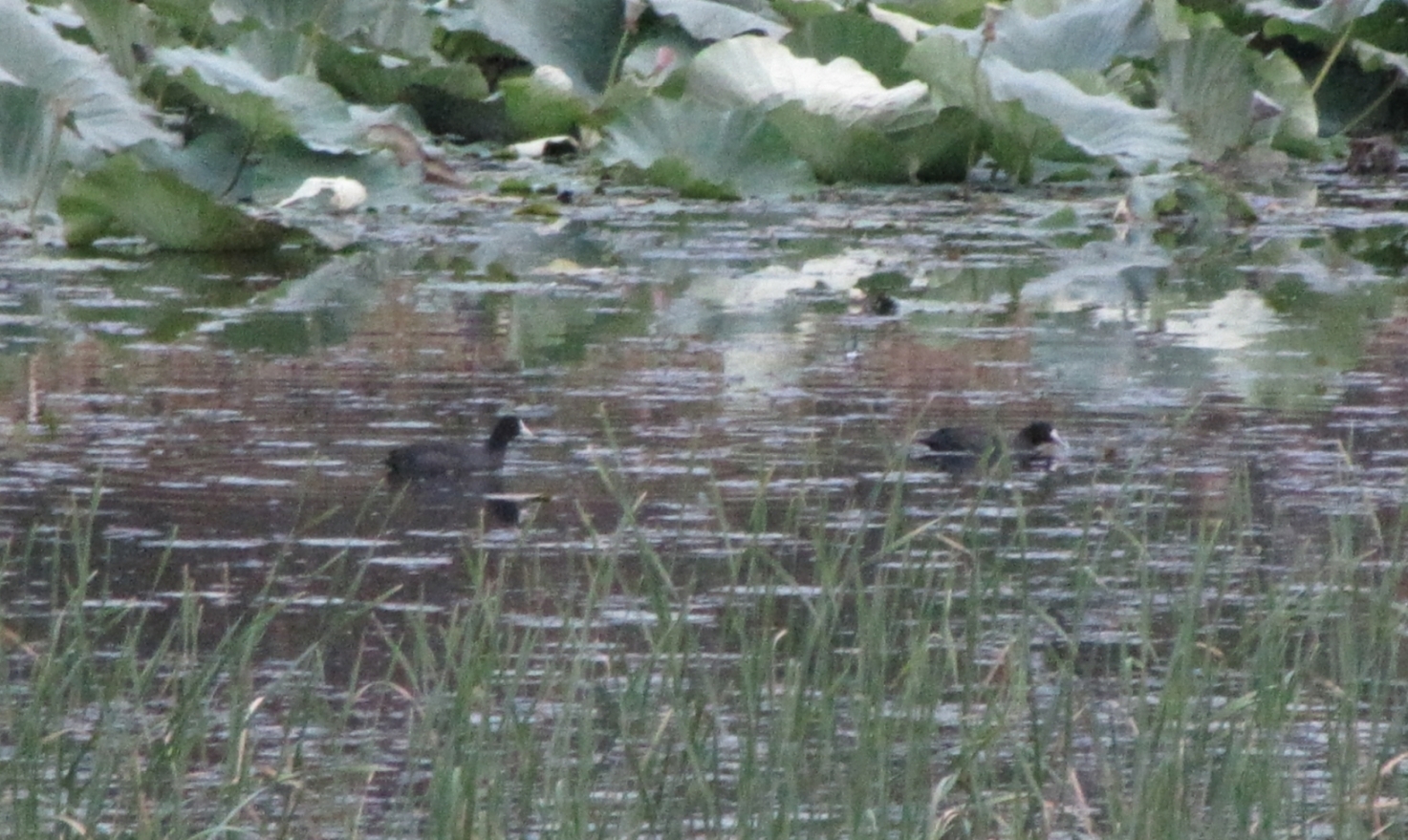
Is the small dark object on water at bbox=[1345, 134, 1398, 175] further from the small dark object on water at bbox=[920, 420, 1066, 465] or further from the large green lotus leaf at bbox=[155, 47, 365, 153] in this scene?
the small dark object on water at bbox=[920, 420, 1066, 465]

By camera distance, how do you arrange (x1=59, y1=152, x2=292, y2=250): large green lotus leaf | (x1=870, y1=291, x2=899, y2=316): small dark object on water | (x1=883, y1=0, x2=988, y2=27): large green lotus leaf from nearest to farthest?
(x1=870, y1=291, x2=899, y2=316): small dark object on water → (x1=59, y1=152, x2=292, y2=250): large green lotus leaf → (x1=883, y1=0, x2=988, y2=27): large green lotus leaf

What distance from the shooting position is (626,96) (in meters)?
13.5

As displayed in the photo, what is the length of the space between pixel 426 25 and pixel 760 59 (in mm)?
2385

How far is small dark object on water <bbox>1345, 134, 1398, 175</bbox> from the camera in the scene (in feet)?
48.0

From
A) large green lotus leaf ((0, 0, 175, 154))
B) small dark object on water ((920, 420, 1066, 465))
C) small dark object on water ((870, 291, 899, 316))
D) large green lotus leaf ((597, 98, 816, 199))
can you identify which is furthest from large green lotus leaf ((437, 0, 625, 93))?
small dark object on water ((920, 420, 1066, 465))

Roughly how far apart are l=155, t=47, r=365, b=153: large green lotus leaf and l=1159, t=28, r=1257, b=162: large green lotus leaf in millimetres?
4385

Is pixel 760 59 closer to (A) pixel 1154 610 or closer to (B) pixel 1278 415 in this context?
(B) pixel 1278 415

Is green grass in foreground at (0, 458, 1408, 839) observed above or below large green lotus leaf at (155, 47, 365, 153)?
below

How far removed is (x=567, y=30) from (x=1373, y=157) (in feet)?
14.2

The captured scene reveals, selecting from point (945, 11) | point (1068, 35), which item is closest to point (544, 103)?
point (945, 11)

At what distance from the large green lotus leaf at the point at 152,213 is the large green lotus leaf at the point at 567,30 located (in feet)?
13.1

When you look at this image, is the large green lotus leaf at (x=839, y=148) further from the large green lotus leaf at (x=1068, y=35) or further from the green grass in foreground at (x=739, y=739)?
the green grass in foreground at (x=739, y=739)

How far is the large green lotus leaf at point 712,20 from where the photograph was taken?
47.3ft

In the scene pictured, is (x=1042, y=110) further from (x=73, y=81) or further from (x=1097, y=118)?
(x=73, y=81)
